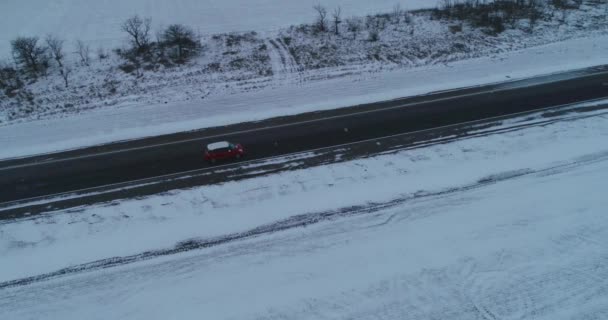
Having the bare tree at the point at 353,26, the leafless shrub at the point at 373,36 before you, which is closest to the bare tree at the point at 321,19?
the bare tree at the point at 353,26

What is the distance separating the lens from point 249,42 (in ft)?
116

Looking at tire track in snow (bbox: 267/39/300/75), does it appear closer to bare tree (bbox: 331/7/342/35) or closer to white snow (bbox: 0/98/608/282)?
bare tree (bbox: 331/7/342/35)

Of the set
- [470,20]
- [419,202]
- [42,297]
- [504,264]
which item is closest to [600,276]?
[504,264]

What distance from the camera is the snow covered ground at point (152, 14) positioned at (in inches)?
1485

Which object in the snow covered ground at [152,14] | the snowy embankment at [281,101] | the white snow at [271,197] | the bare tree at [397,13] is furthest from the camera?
the bare tree at [397,13]

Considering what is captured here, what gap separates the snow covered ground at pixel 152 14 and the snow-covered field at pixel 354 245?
22541 mm

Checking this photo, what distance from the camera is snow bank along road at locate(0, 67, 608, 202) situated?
2191cm

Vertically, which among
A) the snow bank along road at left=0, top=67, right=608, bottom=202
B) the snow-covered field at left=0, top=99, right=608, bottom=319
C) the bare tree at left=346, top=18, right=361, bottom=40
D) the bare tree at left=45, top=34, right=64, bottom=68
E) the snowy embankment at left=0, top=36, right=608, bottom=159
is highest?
the bare tree at left=45, top=34, right=64, bottom=68

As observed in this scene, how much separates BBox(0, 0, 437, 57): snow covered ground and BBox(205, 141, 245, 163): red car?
743 inches

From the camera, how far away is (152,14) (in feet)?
136

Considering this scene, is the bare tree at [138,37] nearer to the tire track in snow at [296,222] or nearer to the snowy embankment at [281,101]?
the snowy embankment at [281,101]

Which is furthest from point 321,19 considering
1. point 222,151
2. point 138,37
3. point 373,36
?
point 222,151

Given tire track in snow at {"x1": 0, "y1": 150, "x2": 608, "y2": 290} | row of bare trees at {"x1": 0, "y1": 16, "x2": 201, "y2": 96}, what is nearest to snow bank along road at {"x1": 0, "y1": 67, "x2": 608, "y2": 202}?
tire track in snow at {"x1": 0, "y1": 150, "x2": 608, "y2": 290}

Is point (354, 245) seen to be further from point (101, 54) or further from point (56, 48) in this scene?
point (56, 48)
